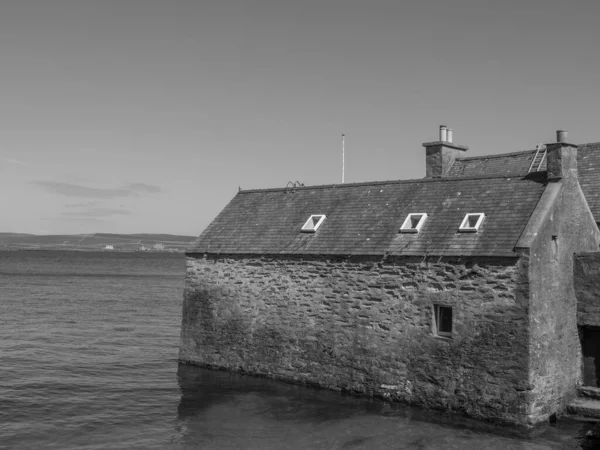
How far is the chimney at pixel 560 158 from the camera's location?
1814 cm

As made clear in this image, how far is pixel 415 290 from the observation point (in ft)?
60.9

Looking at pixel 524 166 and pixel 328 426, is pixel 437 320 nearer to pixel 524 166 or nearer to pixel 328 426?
pixel 328 426

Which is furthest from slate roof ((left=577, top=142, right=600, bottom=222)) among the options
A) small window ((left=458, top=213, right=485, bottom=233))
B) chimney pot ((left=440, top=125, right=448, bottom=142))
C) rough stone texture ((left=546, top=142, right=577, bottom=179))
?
chimney pot ((left=440, top=125, right=448, bottom=142))

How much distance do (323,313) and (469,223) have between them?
5027 millimetres

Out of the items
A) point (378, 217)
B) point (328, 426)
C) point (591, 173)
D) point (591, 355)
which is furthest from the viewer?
point (591, 173)

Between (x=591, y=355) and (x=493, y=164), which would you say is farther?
(x=493, y=164)

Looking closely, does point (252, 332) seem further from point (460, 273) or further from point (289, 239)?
point (460, 273)

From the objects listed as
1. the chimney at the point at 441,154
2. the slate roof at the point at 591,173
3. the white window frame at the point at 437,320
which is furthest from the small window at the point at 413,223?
the chimney at the point at 441,154

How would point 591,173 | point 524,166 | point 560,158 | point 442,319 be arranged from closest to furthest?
point 560,158, point 442,319, point 591,173, point 524,166

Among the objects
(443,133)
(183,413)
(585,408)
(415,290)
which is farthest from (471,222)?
(183,413)

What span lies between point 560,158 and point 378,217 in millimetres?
5593

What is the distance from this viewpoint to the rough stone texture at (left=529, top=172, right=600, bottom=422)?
16719 mm

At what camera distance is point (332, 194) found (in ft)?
77.5

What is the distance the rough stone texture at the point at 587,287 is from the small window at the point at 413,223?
14.0ft
